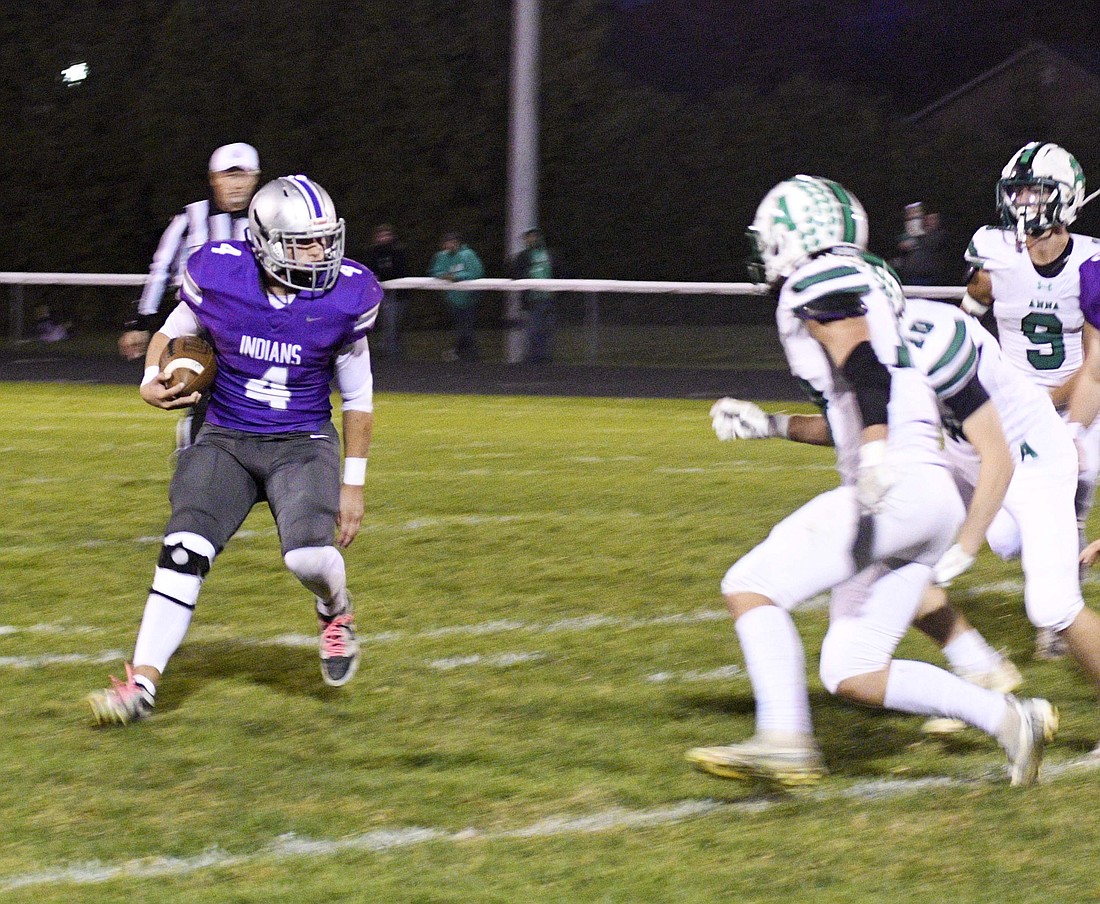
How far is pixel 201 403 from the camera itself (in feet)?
17.9

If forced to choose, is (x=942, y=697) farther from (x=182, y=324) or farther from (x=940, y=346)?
(x=182, y=324)

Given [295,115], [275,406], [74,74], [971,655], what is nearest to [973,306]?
[971,655]

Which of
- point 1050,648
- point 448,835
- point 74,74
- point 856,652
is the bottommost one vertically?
point 448,835

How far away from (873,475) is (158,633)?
215 cm

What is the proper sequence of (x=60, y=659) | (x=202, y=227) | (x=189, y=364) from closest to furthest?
(x=189, y=364)
(x=60, y=659)
(x=202, y=227)

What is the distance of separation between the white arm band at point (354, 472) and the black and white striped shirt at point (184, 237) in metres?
2.39

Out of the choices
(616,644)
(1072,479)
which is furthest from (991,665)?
(616,644)

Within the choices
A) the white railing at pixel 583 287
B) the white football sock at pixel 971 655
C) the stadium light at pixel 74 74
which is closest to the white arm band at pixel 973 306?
the white football sock at pixel 971 655

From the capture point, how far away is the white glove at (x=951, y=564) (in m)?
3.94

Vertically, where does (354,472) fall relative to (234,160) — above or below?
below

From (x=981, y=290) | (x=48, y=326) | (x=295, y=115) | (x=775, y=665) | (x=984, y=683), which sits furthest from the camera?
(x=295, y=115)

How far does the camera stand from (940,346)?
415cm

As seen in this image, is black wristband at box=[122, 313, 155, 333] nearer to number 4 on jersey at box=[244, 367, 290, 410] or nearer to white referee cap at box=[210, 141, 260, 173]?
white referee cap at box=[210, 141, 260, 173]

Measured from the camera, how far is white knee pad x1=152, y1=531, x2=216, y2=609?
4820 mm
